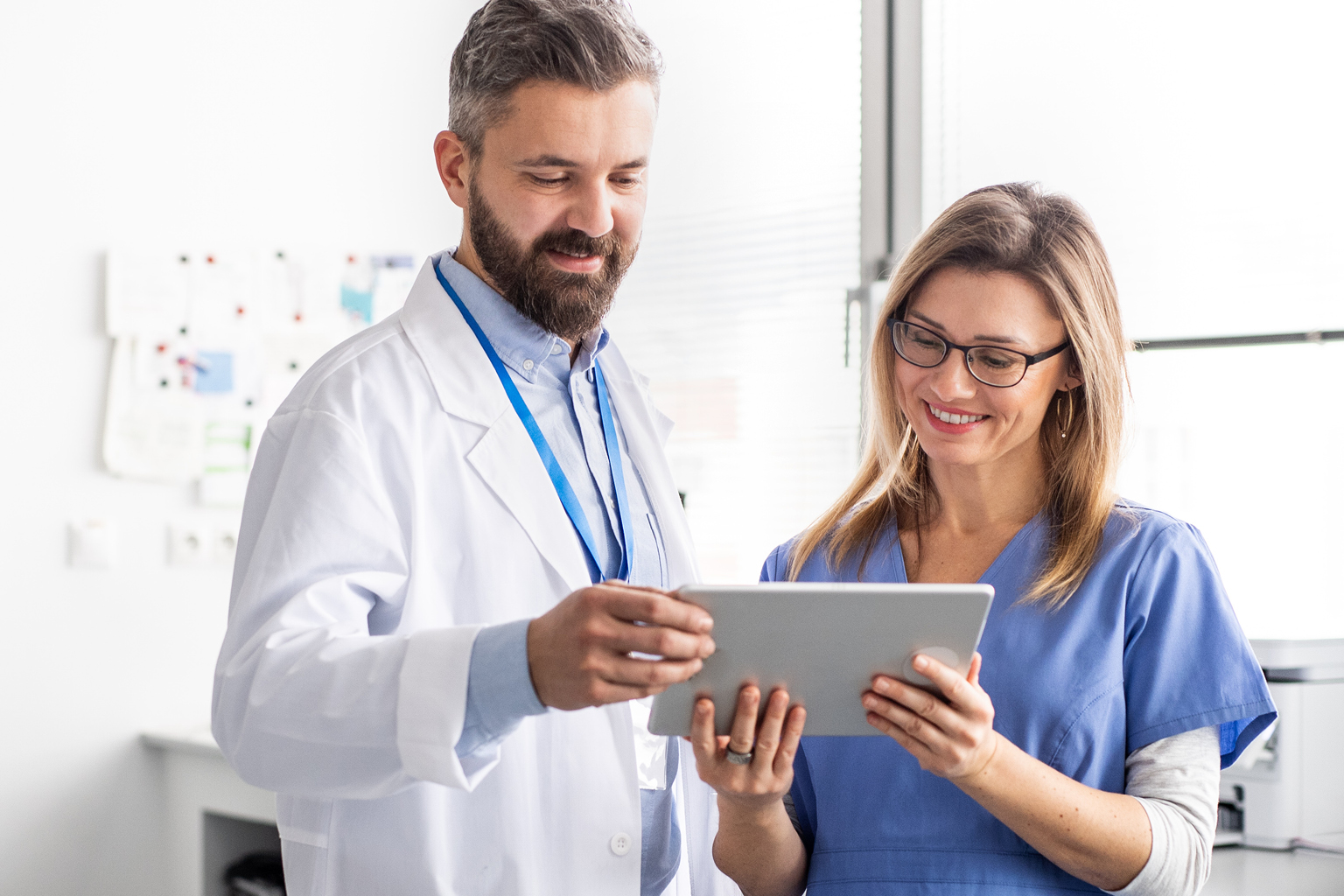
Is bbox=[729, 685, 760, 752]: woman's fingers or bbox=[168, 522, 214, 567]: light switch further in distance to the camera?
bbox=[168, 522, 214, 567]: light switch

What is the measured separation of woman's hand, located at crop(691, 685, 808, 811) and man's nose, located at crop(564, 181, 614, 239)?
51 cm

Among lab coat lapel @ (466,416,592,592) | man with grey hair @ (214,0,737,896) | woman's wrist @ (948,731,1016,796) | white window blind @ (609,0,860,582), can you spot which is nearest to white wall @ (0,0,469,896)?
white window blind @ (609,0,860,582)

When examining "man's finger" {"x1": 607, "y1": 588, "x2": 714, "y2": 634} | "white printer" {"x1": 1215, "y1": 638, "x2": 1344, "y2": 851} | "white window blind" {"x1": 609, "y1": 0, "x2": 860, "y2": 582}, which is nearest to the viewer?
"man's finger" {"x1": 607, "y1": 588, "x2": 714, "y2": 634}

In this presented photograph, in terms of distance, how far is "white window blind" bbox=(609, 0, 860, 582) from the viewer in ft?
9.93

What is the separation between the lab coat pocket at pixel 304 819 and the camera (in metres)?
1.14

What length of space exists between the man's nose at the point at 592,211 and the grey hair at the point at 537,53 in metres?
0.10

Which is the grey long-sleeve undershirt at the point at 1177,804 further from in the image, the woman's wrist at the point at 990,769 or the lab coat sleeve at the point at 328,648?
the lab coat sleeve at the point at 328,648

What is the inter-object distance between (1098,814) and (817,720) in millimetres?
295

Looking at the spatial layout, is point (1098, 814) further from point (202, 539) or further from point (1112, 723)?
point (202, 539)

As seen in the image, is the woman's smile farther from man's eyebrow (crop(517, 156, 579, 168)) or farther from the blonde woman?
man's eyebrow (crop(517, 156, 579, 168))

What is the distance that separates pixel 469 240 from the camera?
1.31m

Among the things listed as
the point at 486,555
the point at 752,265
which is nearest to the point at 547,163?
the point at 486,555

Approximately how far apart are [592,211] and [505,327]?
0.18 meters

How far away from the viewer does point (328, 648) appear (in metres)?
0.97
